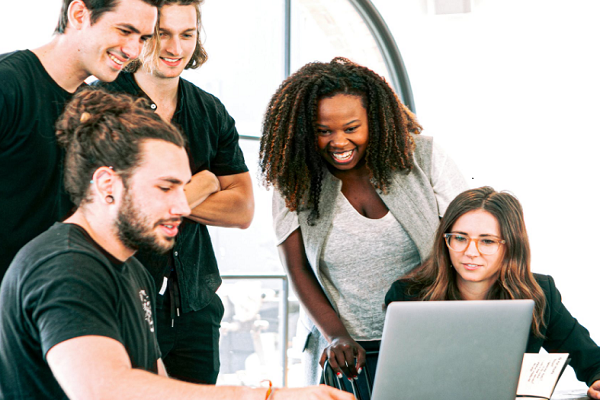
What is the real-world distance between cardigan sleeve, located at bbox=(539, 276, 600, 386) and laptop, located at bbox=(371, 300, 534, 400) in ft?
2.14

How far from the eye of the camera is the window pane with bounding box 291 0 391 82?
445cm

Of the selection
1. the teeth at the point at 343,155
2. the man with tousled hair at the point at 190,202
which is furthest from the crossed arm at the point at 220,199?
the teeth at the point at 343,155

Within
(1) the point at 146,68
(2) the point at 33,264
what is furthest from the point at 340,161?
(2) the point at 33,264

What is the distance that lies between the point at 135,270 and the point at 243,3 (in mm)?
3426

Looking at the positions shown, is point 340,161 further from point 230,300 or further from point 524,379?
point 230,300

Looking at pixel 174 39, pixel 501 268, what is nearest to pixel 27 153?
pixel 174 39

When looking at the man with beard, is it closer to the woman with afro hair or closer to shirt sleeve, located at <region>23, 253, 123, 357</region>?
shirt sleeve, located at <region>23, 253, 123, 357</region>

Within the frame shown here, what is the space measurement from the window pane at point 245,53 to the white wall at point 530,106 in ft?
2.53

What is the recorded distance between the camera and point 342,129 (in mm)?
1929

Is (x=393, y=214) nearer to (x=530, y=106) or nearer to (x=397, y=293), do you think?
(x=397, y=293)

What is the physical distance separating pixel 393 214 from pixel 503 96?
8.75ft

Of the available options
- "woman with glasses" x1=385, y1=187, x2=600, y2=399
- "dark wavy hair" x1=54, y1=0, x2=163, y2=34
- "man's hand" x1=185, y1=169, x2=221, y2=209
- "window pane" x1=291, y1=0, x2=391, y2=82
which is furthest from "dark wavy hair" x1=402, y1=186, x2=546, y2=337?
"window pane" x1=291, y1=0, x2=391, y2=82

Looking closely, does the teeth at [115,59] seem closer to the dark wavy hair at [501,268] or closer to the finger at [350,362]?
the finger at [350,362]

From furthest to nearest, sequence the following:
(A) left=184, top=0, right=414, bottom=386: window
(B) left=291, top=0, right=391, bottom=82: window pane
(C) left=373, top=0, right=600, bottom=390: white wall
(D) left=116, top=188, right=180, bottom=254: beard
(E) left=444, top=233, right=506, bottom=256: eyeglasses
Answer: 1. (B) left=291, top=0, right=391, bottom=82: window pane
2. (A) left=184, top=0, right=414, bottom=386: window
3. (C) left=373, top=0, right=600, bottom=390: white wall
4. (E) left=444, top=233, right=506, bottom=256: eyeglasses
5. (D) left=116, top=188, right=180, bottom=254: beard
